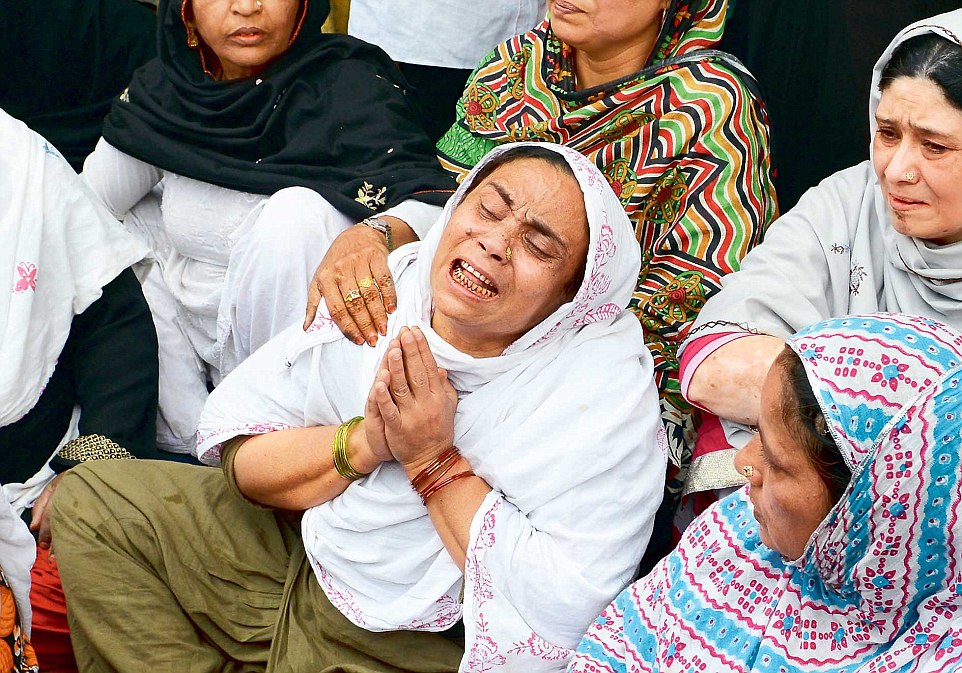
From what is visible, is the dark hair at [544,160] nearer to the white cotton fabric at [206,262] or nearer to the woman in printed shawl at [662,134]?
the woman in printed shawl at [662,134]

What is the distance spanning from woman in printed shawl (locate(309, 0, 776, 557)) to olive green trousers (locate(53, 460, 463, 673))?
1.63ft

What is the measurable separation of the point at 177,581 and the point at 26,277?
786 millimetres

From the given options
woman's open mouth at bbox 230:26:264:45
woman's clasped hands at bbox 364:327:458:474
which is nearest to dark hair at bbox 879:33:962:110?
woman's clasped hands at bbox 364:327:458:474

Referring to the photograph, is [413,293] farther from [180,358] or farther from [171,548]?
[180,358]

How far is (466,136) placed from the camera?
2.83 metres

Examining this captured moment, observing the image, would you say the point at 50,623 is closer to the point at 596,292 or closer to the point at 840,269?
the point at 596,292

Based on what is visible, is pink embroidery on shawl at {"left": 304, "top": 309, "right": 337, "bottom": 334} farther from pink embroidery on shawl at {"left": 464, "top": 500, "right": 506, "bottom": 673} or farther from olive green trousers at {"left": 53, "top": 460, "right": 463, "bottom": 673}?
pink embroidery on shawl at {"left": 464, "top": 500, "right": 506, "bottom": 673}

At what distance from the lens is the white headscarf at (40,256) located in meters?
2.51

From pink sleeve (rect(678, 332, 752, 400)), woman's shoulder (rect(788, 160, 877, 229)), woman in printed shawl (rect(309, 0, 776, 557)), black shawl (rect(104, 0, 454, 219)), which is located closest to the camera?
pink sleeve (rect(678, 332, 752, 400))

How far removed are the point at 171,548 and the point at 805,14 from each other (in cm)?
208

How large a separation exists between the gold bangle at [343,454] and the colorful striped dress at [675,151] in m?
0.64

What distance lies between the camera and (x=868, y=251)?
2252 mm

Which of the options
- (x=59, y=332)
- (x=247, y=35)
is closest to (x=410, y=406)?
(x=59, y=332)

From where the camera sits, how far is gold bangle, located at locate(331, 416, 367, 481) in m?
2.03
